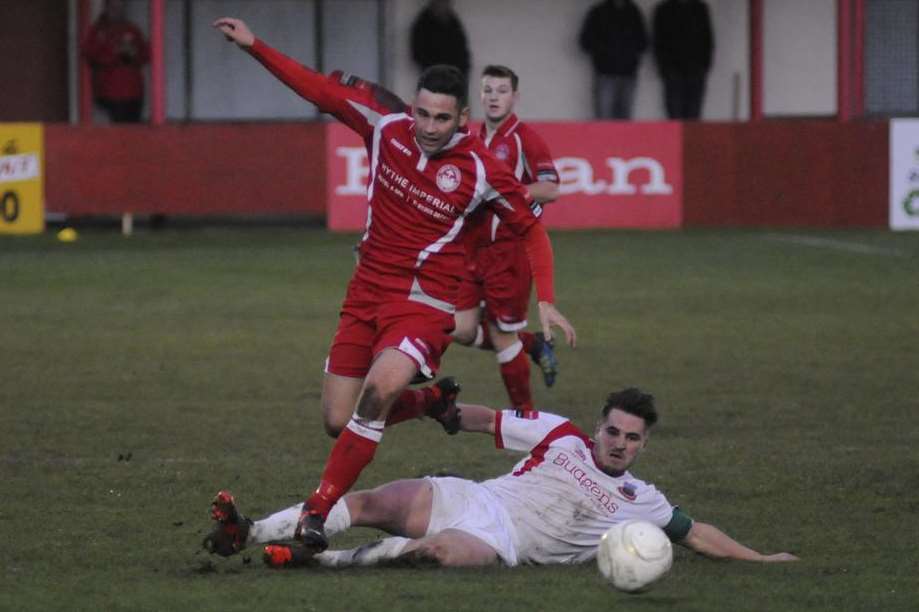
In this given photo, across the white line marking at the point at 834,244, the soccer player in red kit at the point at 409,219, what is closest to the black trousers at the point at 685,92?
the white line marking at the point at 834,244

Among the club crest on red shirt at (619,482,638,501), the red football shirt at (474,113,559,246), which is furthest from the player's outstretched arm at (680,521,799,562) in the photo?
the red football shirt at (474,113,559,246)

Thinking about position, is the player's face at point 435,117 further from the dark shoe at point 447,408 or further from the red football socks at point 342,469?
the red football socks at point 342,469

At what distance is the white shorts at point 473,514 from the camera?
711 cm

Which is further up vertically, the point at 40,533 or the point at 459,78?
the point at 459,78

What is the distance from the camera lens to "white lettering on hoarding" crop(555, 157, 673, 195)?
2247 centimetres

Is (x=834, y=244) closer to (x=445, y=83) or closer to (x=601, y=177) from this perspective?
(x=601, y=177)

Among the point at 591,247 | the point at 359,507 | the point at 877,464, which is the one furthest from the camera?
the point at 591,247

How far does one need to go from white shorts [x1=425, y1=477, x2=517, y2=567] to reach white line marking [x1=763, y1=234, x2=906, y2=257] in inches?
535

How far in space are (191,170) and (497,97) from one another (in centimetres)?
1205

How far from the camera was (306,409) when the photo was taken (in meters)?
11.3

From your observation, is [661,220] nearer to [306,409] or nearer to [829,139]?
[829,139]

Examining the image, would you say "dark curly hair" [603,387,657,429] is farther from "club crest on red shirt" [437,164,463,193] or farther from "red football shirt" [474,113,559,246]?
Answer: "red football shirt" [474,113,559,246]

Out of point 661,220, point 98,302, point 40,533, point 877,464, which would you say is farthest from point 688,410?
point 661,220

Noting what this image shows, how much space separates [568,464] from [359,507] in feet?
2.70
